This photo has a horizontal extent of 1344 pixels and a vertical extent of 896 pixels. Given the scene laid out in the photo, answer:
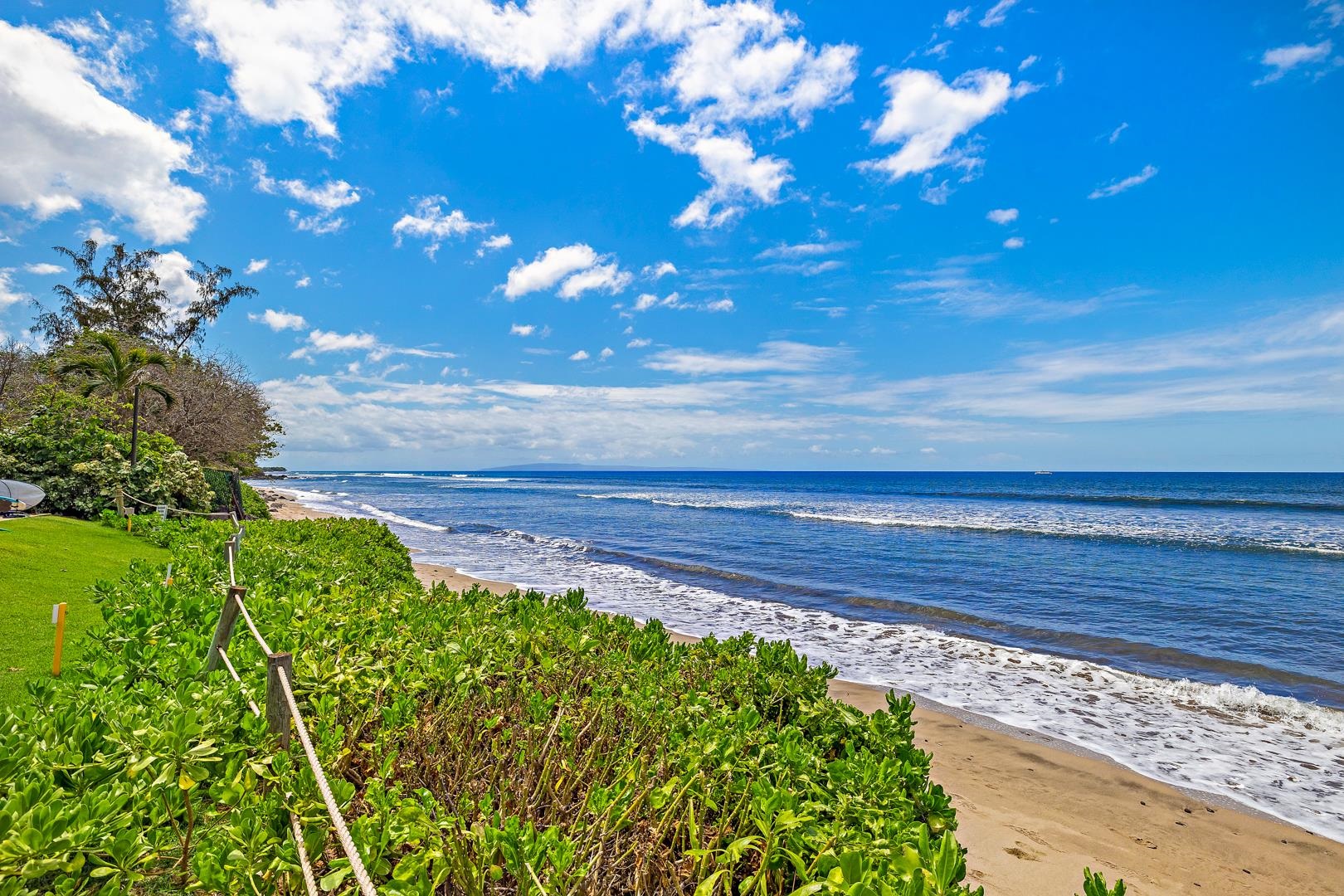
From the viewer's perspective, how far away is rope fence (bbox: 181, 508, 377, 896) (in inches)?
80.7

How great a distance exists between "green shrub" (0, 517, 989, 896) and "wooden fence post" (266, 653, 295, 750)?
0.19ft

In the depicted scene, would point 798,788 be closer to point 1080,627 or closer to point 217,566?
point 217,566

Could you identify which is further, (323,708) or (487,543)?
(487,543)

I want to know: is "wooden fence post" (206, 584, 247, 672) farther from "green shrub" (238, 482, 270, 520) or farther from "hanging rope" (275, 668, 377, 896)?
"green shrub" (238, 482, 270, 520)

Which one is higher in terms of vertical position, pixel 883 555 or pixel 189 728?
pixel 189 728

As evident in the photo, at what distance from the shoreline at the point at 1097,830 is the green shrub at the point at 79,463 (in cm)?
2127

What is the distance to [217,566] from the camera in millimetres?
7926

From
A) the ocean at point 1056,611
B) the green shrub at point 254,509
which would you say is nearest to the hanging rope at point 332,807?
the ocean at point 1056,611

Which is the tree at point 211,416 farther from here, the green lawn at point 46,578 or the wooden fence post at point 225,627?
the wooden fence post at point 225,627

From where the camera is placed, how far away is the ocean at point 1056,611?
25.8 ft

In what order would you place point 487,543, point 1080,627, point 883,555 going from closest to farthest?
point 1080,627 → point 883,555 → point 487,543

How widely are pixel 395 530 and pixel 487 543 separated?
694 cm

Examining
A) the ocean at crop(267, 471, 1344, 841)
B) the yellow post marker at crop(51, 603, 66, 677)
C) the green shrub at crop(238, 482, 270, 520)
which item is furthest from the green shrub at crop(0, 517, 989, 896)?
the green shrub at crop(238, 482, 270, 520)

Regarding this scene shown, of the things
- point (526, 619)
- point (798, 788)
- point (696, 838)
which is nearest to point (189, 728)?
point (696, 838)
